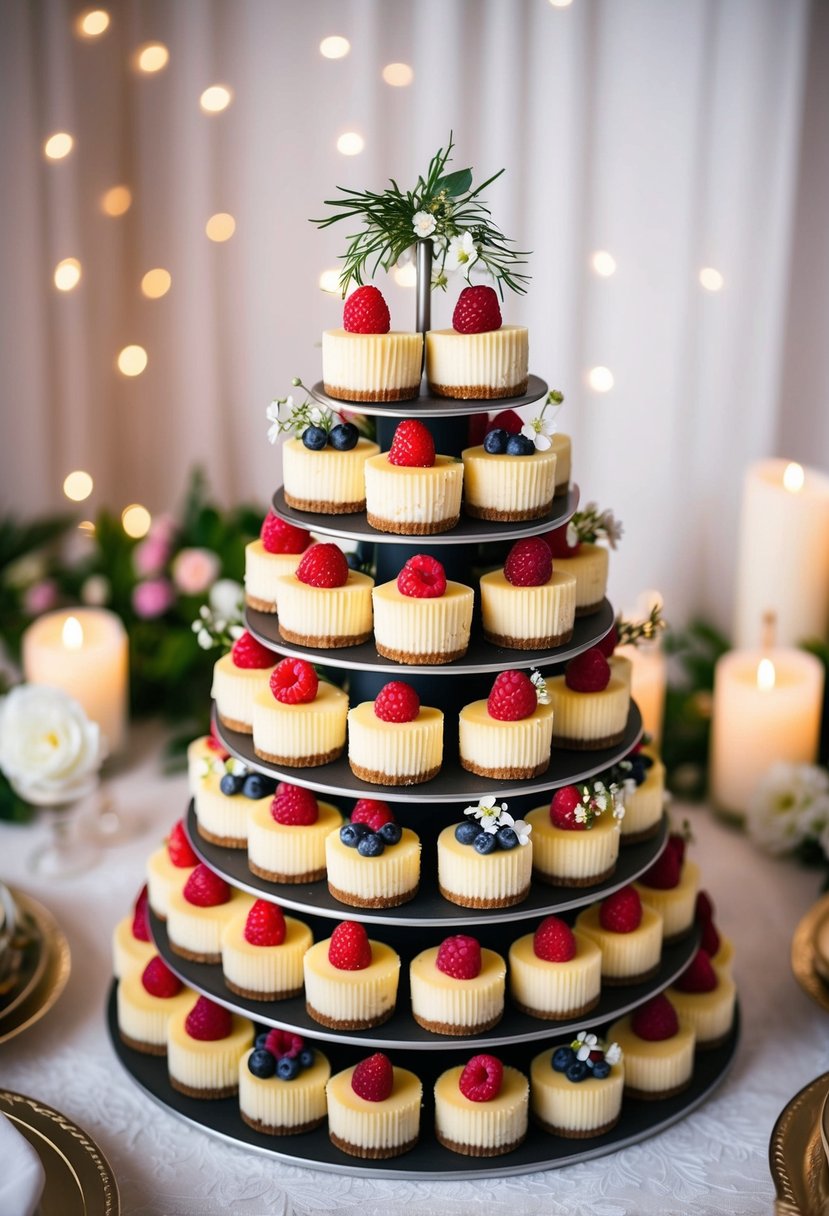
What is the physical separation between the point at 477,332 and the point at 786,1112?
1.07 meters

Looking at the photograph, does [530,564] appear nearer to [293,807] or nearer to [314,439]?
[314,439]

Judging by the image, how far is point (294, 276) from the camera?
3.41m

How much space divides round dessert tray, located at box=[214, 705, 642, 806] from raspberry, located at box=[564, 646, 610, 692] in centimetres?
9

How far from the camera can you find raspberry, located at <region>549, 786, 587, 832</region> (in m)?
1.93

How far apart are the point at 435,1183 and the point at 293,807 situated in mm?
514

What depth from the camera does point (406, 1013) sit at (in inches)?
76.0

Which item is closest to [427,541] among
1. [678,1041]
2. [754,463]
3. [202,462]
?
[678,1041]

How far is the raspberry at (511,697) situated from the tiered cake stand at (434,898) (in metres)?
0.02

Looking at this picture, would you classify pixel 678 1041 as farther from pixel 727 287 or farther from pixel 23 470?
pixel 23 470

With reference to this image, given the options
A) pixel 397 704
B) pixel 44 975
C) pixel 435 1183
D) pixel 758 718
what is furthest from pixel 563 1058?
pixel 758 718

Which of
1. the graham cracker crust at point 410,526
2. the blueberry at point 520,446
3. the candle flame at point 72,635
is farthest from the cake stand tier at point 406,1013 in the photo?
the candle flame at point 72,635

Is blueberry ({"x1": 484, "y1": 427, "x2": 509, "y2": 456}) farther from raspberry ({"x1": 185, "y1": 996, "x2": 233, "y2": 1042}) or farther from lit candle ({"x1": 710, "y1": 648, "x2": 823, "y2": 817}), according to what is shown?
lit candle ({"x1": 710, "y1": 648, "x2": 823, "y2": 817})

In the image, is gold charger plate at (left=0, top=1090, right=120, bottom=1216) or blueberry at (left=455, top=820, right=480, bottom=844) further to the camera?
blueberry at (left=455, top=820, right=480, bottom=844)

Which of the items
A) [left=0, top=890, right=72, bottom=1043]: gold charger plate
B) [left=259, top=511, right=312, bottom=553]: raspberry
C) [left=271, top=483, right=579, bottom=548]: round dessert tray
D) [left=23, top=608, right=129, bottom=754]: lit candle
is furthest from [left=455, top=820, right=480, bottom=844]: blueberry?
[left=23, top=608, right=129, bottom=754]: lit candle
